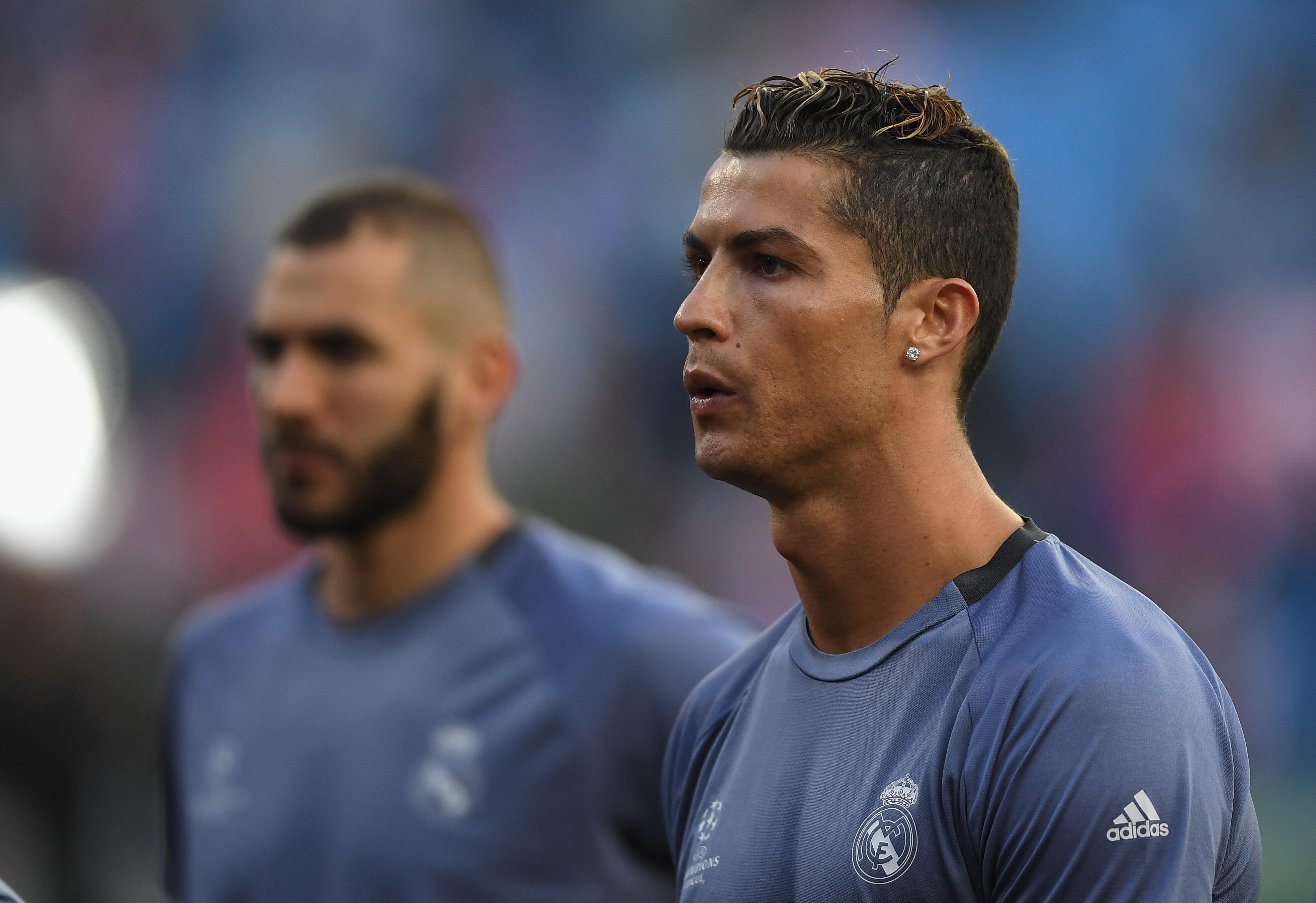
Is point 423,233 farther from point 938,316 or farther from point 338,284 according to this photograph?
point 938,316

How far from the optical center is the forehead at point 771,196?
2.47 metres

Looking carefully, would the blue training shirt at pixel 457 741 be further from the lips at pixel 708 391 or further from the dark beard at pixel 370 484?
the lips at pixel 708 391

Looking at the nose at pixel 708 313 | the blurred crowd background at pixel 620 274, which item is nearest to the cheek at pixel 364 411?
the nose at pixel 708 313

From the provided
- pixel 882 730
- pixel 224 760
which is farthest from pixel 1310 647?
pixel 882 730

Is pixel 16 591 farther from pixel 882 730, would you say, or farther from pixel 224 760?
pixel 882 730

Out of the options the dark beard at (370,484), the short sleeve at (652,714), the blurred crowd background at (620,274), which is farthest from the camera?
the blurred crowd background at (620,274)

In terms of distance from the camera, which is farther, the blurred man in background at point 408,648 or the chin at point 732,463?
the blurred man in background at point 408,648

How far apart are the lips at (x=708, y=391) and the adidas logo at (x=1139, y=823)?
0.91m

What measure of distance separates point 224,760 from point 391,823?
2.40ft

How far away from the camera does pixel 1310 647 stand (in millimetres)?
7570

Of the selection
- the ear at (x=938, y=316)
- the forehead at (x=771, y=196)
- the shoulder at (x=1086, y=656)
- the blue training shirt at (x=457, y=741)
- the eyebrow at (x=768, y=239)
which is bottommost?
the blue training shirt at (x=457, y=741)

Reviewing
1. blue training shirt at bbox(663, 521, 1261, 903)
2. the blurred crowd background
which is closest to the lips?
blue training shirt at bbox(663, 521, 1261, 903)

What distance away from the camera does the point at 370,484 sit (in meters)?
4.70

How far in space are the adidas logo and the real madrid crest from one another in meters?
0.30
